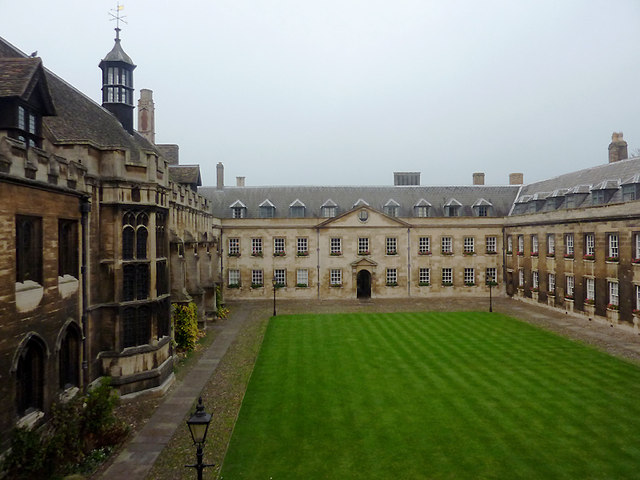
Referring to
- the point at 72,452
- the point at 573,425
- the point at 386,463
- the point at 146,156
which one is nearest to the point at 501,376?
the point at 573,425

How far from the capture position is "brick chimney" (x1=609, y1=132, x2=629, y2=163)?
36.5 metres

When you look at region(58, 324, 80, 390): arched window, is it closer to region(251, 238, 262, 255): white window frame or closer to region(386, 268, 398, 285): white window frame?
region(251, 238, 262, 255): white window frame

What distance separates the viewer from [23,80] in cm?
1270

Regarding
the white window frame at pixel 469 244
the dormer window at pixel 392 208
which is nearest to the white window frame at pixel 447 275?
the white window frame at pixel 469 244

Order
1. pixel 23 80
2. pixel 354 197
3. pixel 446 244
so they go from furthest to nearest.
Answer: pixel 354 197 → pixel 446 244 → pixel 23 80

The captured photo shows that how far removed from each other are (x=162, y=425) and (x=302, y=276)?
28.4 metres

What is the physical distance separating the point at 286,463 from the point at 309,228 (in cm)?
3157

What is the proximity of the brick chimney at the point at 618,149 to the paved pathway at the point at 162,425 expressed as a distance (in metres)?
35.2

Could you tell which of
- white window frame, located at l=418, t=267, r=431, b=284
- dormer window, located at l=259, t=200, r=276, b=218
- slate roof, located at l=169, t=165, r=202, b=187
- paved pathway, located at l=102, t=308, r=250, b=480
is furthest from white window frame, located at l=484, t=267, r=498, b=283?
paved pathway, located at l=102, t=308, r=250, b=480

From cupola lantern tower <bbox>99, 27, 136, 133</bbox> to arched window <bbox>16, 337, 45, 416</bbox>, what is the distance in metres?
15.0

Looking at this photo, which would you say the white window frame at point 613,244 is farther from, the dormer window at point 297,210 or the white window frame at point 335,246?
the dormer window at point 297,210

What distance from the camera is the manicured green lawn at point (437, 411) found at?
1140 centimetres

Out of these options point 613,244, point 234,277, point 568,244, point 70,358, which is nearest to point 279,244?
point 234,277

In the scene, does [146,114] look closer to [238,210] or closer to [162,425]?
[238,210]
